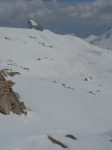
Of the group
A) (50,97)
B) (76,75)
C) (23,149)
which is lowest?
(23,149)

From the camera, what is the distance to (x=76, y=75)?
15512cm

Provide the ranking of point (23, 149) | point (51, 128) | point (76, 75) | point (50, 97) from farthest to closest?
point (76, 75) < point (50, 97) < point (51, 128) < point (23, 149)

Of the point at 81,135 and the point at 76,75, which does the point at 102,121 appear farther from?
the point at 76,75

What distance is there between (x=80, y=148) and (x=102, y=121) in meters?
17.3

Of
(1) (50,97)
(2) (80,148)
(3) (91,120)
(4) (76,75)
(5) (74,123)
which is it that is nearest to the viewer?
(2) (80,148)

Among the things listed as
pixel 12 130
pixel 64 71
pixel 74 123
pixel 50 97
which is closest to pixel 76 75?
pixel 64 71

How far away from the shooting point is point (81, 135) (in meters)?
35.5

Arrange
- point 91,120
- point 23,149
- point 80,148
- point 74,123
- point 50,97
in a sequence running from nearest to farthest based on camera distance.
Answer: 1. point 23,149
2. point 80,148
3. point 74,123
4. point 91,120
5. point 50,97

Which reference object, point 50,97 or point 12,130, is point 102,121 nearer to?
point 50,97

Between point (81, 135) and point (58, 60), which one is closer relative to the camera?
point (81, 135)

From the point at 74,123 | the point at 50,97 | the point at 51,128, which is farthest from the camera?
the point at 50,97

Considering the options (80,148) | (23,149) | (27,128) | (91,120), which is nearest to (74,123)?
(91,120)

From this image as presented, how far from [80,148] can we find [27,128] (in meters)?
5.60

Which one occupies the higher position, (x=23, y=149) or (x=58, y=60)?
(x=58, y=60)
